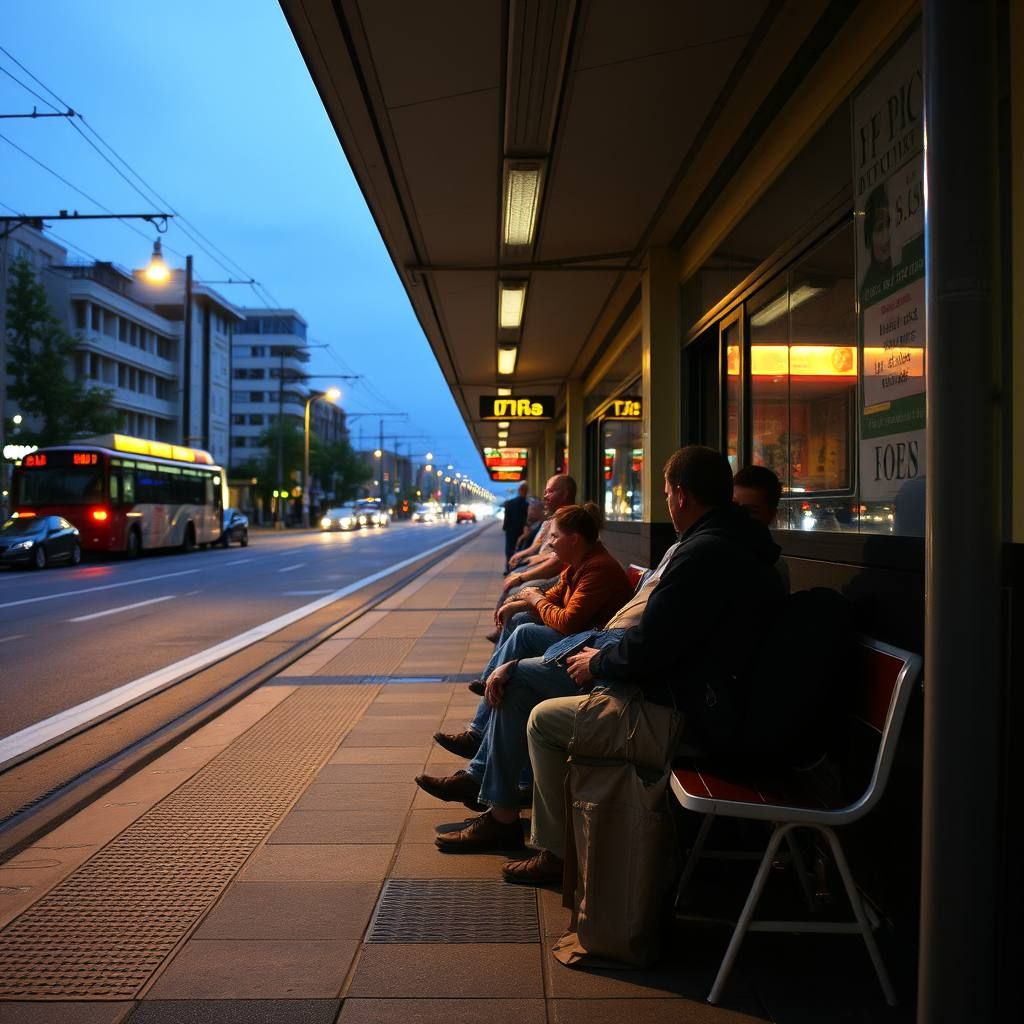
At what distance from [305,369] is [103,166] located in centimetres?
3032

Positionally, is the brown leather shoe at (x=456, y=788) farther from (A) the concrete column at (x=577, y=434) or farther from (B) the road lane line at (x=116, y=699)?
(A) the concrete column at (x=577, y=434)

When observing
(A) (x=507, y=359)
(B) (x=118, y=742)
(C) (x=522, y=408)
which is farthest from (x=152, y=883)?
(C) (x=522, y=408)

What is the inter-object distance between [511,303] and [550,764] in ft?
29.3

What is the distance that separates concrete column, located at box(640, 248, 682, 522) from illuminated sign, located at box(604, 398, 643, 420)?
2.28 metres

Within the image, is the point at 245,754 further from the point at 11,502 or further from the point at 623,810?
the point at 11,502

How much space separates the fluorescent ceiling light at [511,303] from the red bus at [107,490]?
20624 mm

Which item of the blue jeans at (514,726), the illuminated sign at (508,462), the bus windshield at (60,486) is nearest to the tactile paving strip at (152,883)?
the blue jeans at (514,726)

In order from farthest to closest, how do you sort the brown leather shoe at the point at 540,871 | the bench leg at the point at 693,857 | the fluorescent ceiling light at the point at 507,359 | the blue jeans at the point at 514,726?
the fluorescent ceiling light at the point at 507,359, the blue jeans at the point at 514,726, the brown leather shoe at the point at 540,871, the bench leg at the point at 693,857

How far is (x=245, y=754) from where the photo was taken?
6.42 metres

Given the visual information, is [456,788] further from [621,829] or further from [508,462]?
[508,462]

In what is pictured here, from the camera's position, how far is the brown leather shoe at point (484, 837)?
15.1 ft

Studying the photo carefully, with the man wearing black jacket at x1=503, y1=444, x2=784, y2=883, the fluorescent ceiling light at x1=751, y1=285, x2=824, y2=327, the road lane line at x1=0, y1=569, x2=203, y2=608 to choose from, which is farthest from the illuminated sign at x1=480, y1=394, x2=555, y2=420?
the man wearing black jacket at x1=503, y1=444, x2=784, y2=883

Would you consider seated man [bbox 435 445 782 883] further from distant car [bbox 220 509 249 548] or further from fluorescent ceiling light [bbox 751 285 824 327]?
distant car [bbox 220 509 249 548]

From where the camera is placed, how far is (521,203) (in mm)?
8023
